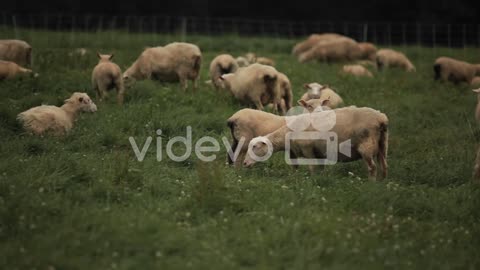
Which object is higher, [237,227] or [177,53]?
[177,53]

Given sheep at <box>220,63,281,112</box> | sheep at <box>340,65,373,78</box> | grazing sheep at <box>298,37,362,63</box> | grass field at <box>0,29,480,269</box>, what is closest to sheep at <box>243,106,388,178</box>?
grass field at <box>0,29,480,269</box>

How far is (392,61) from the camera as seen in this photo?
20.2m

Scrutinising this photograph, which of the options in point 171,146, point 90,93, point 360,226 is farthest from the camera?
point 90,93

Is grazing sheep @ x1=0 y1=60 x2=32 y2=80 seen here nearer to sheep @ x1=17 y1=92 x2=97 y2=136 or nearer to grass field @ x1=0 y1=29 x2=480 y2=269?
grass field @ x1=0 y1=29 x2=480 y2=269

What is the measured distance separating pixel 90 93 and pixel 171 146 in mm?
3554

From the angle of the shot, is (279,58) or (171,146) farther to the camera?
(279,58)

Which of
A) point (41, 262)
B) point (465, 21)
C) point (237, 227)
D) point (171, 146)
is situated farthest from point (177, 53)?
point (465, 21)

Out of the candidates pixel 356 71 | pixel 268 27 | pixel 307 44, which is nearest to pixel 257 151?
pixel 356 71

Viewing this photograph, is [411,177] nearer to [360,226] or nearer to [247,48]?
[360,226]

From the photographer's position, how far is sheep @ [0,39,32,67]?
15.7 metres

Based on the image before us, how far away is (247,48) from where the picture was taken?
22.2 metres

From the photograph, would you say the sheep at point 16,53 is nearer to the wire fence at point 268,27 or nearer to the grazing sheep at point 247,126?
the grazing sheep at point 247,126

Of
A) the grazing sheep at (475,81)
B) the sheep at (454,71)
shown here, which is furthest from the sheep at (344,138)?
the sheep at (454,71)

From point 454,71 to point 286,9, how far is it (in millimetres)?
16436
